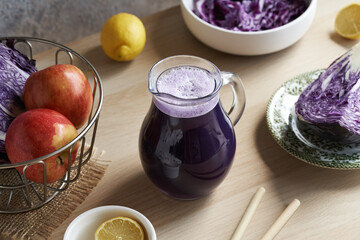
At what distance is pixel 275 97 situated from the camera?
0.97 meters

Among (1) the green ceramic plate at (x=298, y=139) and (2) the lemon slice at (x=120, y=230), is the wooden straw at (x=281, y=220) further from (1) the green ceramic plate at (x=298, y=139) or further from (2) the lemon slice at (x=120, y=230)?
(2) the lemon slice at (x=120, y=230)

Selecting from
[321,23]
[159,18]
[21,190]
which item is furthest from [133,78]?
[321,23]

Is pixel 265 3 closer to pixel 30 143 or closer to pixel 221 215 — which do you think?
pixel 221 215

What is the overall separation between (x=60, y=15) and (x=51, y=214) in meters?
0.72

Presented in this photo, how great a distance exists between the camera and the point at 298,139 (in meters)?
0.89

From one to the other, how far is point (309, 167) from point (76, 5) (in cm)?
83

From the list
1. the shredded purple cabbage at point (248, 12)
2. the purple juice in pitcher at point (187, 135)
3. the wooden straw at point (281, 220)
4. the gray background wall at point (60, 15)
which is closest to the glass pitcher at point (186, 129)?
the purple juice in pitcher at point (187, 135)

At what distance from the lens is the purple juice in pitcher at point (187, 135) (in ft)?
2.31

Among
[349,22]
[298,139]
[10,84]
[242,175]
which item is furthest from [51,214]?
[349,22]

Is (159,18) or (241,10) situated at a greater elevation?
(241,10)

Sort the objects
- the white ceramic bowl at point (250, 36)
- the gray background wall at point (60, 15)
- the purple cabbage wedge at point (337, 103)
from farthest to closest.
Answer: the gray background wall at point (60, 15)
the white ceramic bowl at point (250, 36)
the purple cabbage wedge at point (337, 103)

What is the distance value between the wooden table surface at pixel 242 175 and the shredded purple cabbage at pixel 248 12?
0.23 ft

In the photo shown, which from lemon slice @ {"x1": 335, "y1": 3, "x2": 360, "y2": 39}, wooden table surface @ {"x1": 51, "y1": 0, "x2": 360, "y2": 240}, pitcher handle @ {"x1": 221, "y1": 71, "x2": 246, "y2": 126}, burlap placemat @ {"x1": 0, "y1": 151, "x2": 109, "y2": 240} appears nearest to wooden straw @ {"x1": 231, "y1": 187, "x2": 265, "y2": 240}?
wooden table surface @ {"x1": 51, "y1": 0, "x2": 360, "y2": 240}

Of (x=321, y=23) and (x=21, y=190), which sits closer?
(x=21, y=190)
